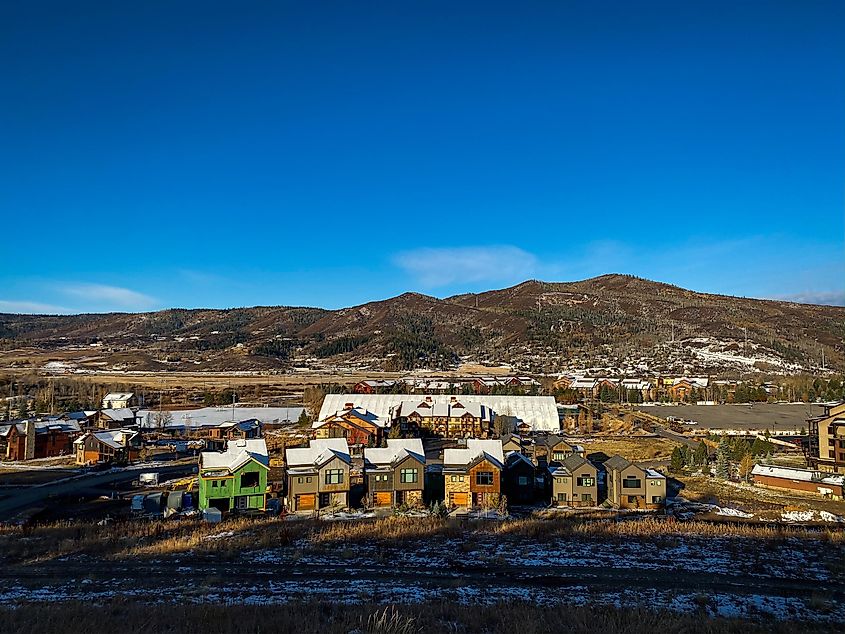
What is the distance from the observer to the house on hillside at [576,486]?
29.9 meters

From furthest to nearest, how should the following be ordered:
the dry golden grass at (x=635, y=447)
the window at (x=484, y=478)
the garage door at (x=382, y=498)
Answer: the dry golden grass at (x=635, y=447) < the window at (x=484, y=478) < the garage door at (x=382, y=498)

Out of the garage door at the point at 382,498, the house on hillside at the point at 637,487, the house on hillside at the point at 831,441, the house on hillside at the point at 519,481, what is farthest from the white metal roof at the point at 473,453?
the house on hillside at the point at 831,441

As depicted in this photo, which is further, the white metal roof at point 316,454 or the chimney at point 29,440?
the chimney at point 29,440

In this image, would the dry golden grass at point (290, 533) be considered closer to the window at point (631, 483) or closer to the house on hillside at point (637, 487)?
the house on hillside at point (637, 487)

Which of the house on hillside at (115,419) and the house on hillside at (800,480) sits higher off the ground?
the house on hillside at (115,419)

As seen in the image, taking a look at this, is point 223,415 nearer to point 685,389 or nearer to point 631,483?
point 631,483

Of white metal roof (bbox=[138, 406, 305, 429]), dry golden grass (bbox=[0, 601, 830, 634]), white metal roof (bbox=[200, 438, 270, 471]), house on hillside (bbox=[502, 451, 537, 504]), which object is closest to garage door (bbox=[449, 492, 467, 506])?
house on hillside (bbox=[502, 451, 537, 504])

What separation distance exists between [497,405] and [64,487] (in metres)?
39.2

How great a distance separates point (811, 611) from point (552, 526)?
35.0ft

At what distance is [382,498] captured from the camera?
29078 millimetres

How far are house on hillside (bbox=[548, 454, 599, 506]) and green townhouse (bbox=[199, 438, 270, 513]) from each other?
1493 centimetres

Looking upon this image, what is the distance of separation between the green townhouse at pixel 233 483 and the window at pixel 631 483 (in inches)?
714

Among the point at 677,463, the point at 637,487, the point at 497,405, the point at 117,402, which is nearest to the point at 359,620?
the point at 637,487

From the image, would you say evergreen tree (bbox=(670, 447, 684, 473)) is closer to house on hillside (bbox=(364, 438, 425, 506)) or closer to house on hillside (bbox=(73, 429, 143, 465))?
house on hillside (bbox=(364, 438, 425, 506))
